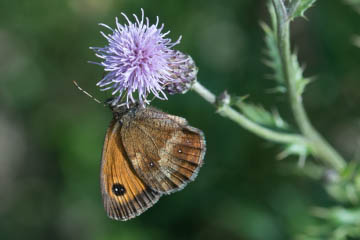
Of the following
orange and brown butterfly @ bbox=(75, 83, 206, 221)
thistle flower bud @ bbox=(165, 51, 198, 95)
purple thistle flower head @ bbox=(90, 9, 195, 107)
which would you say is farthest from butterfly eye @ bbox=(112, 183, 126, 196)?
thistle flower bud @ bbox=(165, 51, 198, 95)

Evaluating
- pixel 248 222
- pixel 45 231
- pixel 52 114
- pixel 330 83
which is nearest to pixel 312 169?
pixel 248 222

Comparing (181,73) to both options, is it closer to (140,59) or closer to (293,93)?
(140,59)

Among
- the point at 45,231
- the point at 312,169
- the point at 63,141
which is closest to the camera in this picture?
the point at 312,169

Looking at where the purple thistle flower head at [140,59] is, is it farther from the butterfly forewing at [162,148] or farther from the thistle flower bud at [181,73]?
the butterfly forewing at [162,148]

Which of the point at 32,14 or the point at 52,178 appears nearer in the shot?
the point at 32,14

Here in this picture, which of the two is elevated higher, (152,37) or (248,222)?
(248,222)

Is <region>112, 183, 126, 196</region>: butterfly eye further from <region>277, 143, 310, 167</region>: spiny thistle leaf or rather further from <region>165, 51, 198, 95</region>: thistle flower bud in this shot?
<region>277, 143, 310, 167</region>: spiny thistle leaf

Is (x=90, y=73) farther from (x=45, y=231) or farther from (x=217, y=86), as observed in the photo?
(x=45, y=231)
